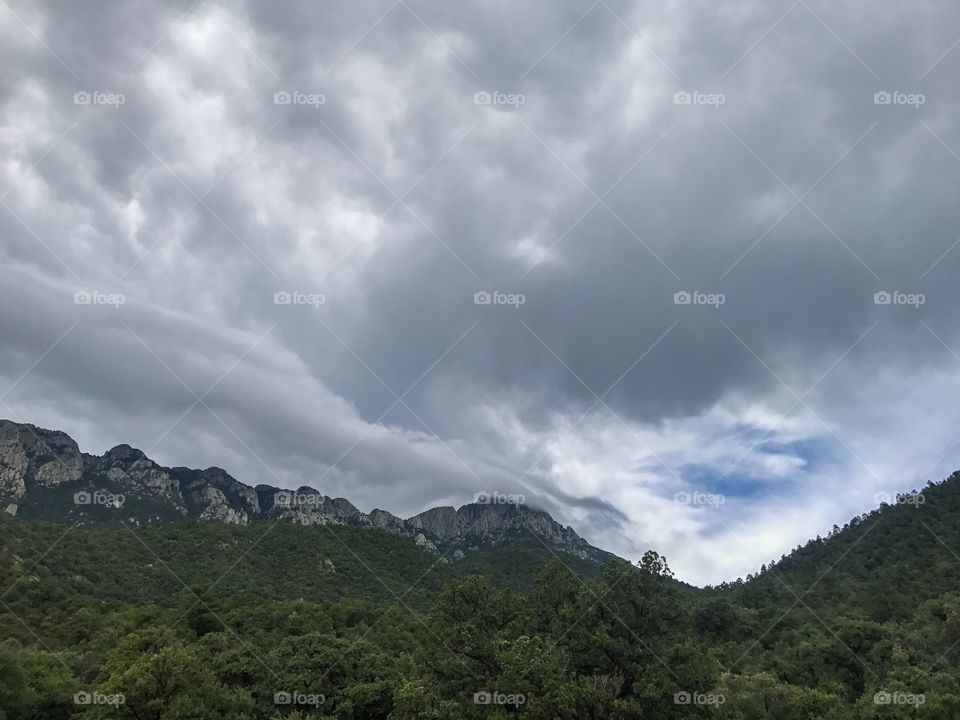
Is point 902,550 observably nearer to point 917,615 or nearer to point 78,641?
point 917,615

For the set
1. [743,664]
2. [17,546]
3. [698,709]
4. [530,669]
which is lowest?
[743,664]

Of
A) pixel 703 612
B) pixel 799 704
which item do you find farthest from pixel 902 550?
pixel 799 704

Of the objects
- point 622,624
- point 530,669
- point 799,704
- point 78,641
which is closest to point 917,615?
point 799,704

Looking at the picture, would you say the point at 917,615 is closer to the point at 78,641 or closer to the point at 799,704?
the point at 799,704

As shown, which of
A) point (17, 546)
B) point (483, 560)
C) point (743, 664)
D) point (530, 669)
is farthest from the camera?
point (483, 560)

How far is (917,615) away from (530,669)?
6986 cm

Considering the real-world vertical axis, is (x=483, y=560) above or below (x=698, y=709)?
above

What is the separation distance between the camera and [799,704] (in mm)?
46594

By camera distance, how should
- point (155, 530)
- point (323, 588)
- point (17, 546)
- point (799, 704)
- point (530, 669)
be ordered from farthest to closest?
point (155, 530) < point (323, 588) < point (17, 546) < point (799, 704) < point (530, 669)

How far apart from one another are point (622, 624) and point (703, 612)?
80602mm

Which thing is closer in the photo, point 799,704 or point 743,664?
point 799,704

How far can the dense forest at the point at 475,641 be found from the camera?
1513 inches

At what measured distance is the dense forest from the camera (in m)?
38.4

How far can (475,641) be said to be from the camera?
135 ft
